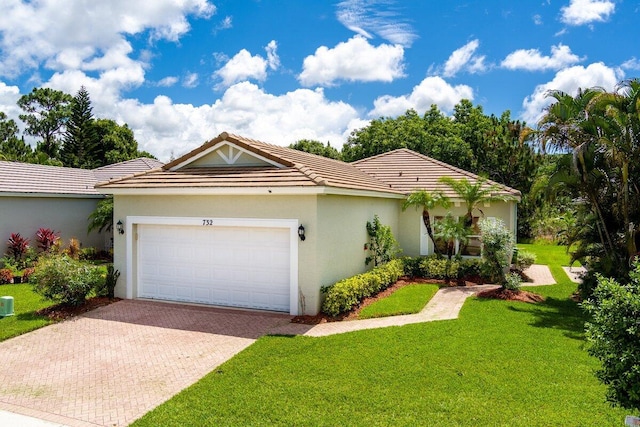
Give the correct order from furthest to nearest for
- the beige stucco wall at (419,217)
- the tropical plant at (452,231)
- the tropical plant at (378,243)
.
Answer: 1. the beige stucco wall at (419,217)
2. the tropical plant at (452,231)
3. the tropical plant at (378,243)

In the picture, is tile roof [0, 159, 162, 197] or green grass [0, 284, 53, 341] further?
tile roof [0, 159, 162, 197]

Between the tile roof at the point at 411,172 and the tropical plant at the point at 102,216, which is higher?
the tile roof at the point at 411,172

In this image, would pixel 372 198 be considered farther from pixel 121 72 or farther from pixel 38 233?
pixel 121 72

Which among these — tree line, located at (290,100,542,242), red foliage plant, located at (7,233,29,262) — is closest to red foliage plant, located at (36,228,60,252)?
red foliage plant, located at (7,233,29,262)

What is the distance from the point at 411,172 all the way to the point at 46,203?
708 inches

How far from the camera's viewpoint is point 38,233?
20141 millimetres

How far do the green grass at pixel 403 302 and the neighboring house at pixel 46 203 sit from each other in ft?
55.5

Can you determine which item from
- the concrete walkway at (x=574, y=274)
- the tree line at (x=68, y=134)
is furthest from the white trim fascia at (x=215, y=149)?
the tree line at (x=68, y=134)

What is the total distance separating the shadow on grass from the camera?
10.7 metres

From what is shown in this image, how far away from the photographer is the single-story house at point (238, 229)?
11.7m

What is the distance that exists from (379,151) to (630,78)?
92.9ft

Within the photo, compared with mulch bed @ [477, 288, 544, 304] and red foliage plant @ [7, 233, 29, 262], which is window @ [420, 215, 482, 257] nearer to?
mulch bed @ [477, 288, 544, 304]

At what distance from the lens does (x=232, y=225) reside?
12.4 metres

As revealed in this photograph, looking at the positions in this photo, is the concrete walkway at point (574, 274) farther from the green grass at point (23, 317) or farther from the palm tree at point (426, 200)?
the green grass at point (23, 317)
